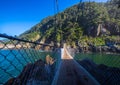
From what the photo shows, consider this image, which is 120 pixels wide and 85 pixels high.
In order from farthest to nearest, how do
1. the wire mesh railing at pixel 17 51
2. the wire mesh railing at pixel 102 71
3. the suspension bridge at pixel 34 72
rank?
the wire mesh railing at pixel 102 71, the suspension bridge at pixel 34 72, the wire mesh railing at pixel 17 51

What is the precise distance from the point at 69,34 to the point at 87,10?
1477cm

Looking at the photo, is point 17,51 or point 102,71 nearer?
point 17,51

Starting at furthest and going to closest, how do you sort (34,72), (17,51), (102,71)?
(102,71)
(17,51)
(34,72)

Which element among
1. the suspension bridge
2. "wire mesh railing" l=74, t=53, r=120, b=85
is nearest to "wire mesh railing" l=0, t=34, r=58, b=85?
the suspension bridge

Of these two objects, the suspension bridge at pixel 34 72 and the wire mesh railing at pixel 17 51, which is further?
the suspension bridge at pixel 34 72

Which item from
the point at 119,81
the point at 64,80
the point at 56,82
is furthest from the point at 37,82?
the point at 119,81

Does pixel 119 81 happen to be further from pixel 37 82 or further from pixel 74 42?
pixel 74 42

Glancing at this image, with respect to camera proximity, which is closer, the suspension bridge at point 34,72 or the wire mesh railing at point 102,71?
the suspension bridge at point 34,72

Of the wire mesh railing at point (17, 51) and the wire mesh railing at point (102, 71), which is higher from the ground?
the wire mesh railing at point (17, 51)

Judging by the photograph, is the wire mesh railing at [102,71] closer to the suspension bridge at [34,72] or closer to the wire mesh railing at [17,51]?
the suspension bridge at [34,72]

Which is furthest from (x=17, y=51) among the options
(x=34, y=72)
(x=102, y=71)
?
(x=102, y=71)

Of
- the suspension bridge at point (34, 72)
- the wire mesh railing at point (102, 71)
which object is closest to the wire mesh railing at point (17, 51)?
the suspension bridge at point (34, 72)

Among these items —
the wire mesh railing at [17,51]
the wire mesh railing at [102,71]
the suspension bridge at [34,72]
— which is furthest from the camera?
the wire mesh railing at [102,71]

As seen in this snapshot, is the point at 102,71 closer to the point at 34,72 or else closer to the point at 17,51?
the point at 17,51
